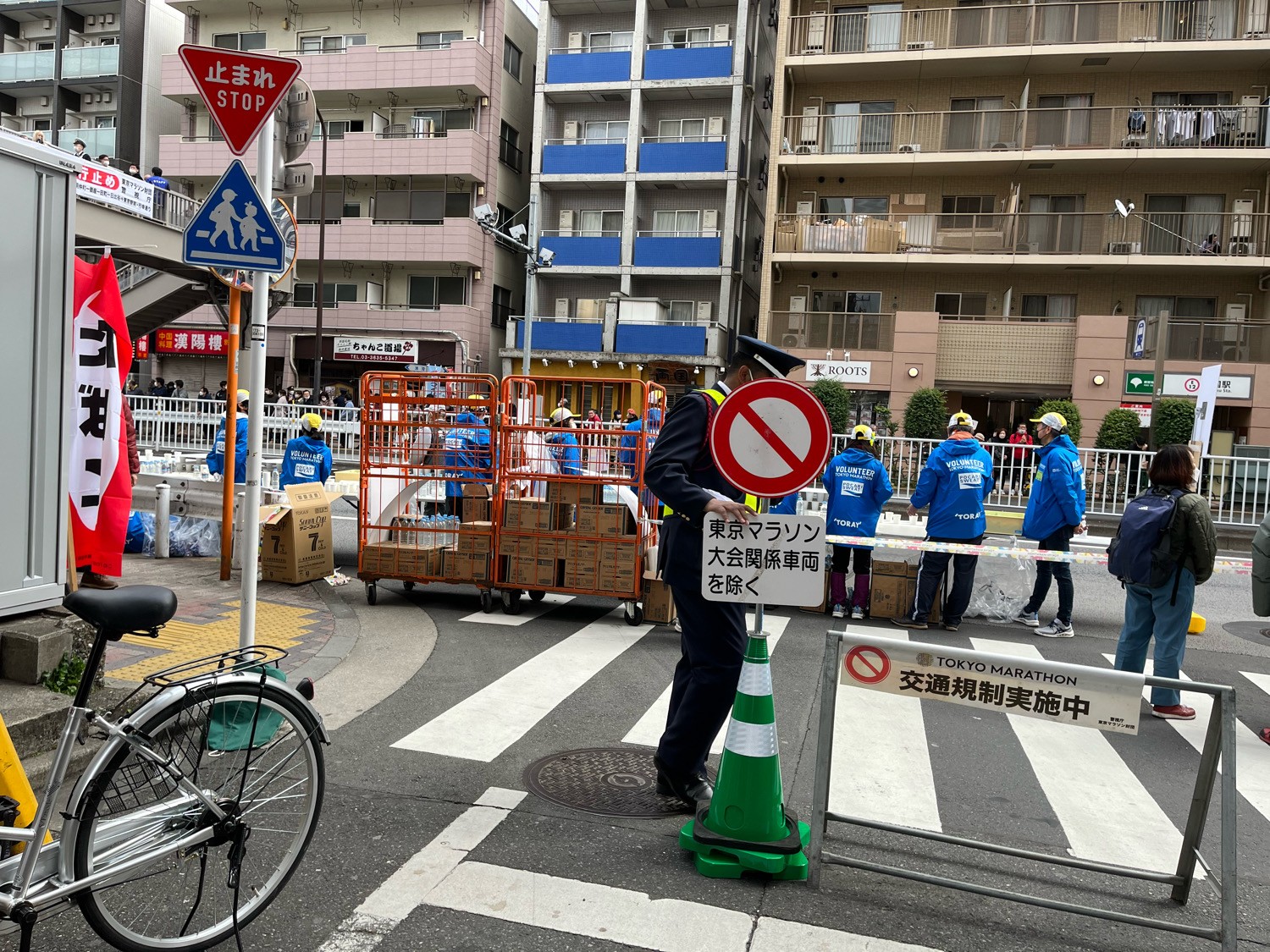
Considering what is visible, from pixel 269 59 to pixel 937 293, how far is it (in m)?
25.2

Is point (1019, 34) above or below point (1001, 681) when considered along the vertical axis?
above

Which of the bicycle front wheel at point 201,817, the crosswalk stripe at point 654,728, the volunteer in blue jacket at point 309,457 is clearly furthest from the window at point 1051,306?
the bicycle front wheel at point 201,817

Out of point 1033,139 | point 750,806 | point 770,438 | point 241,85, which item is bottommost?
point 750,806

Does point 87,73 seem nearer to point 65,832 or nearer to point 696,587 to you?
point 696,587

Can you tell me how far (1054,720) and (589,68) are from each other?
110ft

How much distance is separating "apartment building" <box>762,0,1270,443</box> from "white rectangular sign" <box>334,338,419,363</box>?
1435 cm

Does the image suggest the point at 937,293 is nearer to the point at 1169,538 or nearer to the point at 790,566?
the point at 1169,538

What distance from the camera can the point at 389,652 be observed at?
6867 mm

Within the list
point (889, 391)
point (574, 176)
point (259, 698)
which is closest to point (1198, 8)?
point (889, 391)

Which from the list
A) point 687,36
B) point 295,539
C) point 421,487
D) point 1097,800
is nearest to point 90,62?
point 687,36

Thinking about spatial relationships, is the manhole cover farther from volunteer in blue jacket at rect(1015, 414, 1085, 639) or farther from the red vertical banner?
volunteer in blue jacket at rect(1015, 414, 1085, 639)

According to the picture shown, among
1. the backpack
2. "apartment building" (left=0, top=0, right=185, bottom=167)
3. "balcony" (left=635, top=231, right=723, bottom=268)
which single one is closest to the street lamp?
"balcony" (left=635, top=231, right=723, bottom=268)

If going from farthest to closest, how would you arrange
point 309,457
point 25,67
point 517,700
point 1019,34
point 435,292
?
point 25,67, point 435,292, point 1019,34, point 309,457, point 517,700

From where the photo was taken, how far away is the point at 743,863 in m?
3.58
